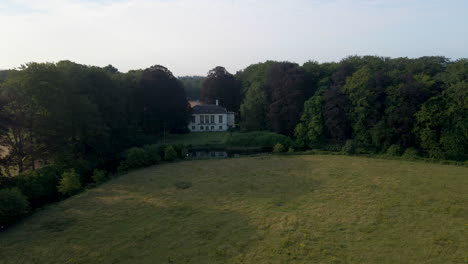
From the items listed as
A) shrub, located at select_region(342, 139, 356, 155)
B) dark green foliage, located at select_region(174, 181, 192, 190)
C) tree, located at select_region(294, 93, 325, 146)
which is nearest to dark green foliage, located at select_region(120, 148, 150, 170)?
dark green foliage, located at select_region(174, 181, 192, 190)

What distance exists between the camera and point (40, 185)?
61.9 ft

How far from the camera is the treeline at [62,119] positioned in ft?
70.9

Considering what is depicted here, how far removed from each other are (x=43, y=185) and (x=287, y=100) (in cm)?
2961

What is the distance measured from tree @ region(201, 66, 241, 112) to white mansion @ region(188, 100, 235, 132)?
17.1 ft

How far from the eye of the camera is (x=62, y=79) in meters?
25.5

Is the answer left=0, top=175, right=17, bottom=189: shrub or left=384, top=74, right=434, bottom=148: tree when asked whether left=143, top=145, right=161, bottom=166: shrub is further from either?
left=384, top=74, right=434, bottom=148: tree

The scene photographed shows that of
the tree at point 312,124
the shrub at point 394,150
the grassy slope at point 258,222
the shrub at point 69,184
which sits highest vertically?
the tree at point 312,124

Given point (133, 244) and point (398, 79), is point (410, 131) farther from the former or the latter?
point (133, 244)

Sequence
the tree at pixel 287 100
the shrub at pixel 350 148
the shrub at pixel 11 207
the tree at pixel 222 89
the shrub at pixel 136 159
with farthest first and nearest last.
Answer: the tree at pixel 222 89 < the tree at pixel 287 100 < the shrub at pixel 350 148 < the shrub at pixel 136 159 < the shrub at pixel 11 207

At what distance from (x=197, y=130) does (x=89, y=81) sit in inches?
990

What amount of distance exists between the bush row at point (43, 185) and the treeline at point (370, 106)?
781 inches

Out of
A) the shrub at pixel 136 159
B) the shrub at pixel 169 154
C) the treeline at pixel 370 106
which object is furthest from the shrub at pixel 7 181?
the treeline at pixel 370 106

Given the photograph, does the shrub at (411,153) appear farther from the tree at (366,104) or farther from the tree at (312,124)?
the tree at (312,124)

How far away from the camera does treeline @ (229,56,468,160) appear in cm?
2984
